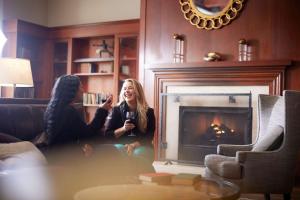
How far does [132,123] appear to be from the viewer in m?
3.17

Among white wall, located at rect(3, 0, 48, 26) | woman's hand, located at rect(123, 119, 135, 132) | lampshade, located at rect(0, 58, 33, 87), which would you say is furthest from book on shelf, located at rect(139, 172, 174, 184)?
white wall, located at rect(3, 0, 48, 26)

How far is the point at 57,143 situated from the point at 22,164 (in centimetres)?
49

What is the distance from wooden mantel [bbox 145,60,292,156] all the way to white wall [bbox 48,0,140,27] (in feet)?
4.95

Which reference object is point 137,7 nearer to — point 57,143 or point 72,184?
point 57,143

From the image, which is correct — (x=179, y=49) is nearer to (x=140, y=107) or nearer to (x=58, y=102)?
(x=140, y=107)

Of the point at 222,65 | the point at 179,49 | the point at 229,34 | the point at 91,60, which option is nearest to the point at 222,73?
the point at 222,65

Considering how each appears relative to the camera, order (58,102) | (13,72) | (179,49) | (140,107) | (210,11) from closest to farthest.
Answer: (58,102) < (140,107) < (13,72) < (210,11) < (179,49)

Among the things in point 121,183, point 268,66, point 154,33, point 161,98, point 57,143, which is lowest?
point 121,183

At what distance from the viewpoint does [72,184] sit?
2.18 metres

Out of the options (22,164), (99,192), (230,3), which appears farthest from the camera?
(230,3)

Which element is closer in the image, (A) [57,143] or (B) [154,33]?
(A) [57,143]

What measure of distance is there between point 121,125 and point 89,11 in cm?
365

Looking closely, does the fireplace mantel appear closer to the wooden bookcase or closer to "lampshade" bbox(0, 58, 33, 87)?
the wooden bookcase

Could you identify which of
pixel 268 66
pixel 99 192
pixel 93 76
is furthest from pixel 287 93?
pixel 93 76
